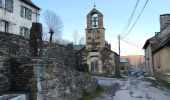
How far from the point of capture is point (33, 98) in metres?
8.80

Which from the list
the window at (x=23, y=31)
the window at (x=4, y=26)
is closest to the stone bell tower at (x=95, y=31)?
the window at (x=23, y=31)

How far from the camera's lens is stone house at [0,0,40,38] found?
30.0 metres

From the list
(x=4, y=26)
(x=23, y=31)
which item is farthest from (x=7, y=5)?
(x=23, y=31)

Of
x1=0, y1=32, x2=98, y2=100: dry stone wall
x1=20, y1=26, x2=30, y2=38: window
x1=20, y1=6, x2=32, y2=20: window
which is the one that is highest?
x1=20, y1=6, x2=32, y2=20: window

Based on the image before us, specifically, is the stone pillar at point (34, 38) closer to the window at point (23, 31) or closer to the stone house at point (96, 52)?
the window at point (23, 31)

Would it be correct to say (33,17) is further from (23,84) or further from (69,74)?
(23,84)

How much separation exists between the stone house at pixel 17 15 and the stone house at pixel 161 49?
13.8 m

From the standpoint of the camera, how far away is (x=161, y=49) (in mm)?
26922

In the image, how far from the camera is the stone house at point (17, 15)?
1180 inches

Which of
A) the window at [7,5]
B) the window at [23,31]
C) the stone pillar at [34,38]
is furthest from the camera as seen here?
the window at [23,31]

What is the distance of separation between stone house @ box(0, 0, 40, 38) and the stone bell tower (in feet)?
23.3

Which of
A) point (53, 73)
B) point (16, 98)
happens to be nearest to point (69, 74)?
point (53, 73)

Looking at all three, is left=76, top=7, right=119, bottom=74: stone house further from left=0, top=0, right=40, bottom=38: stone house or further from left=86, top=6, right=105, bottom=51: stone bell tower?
left=0, top=0, right=40, bottom=38: stone house

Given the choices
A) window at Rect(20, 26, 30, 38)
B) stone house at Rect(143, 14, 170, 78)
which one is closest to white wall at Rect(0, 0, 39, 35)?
window at Rect(20, 26, 30, 38)
